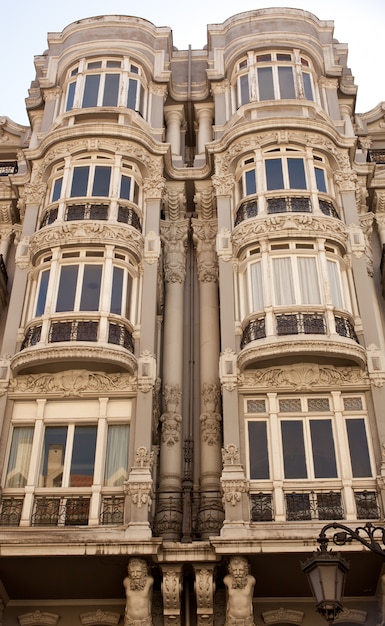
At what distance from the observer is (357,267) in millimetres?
22891

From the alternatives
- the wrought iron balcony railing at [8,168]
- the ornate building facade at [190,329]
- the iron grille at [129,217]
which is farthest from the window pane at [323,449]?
the wrought iron balcony railing at [8,168]

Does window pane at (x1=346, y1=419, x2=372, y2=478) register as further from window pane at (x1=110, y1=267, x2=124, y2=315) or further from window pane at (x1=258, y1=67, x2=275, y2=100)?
window pane at (x1=258, y1=67, x2=275, y2=100)

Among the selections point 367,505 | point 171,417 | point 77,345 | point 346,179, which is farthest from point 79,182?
point 367,505

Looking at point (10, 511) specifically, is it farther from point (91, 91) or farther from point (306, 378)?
point (91, 91)

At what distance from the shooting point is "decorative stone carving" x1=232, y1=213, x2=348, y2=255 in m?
23.0

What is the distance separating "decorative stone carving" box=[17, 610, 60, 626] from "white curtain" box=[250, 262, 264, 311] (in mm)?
10170

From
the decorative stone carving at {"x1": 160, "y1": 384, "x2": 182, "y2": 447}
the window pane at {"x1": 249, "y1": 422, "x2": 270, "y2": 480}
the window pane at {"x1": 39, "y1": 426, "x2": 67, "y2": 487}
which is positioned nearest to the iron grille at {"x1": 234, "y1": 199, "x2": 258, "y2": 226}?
the decorative stone carving at {"x1": 160, "y1": 384, "x2": 182, "y2": 447}

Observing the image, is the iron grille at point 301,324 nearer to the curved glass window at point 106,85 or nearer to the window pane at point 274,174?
the window pane at point 274,174

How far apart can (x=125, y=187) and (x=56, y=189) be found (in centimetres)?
244

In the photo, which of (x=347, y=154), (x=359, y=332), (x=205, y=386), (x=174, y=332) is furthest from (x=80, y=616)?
(x=347, y=154)

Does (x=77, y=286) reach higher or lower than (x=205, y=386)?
higher

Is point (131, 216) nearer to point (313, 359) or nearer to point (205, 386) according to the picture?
point (205, 386)

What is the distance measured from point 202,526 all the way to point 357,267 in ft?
Result: 30.8

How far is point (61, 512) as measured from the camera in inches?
736
